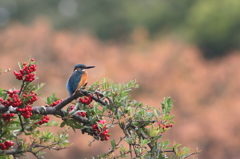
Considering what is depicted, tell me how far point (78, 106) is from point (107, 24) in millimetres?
18491

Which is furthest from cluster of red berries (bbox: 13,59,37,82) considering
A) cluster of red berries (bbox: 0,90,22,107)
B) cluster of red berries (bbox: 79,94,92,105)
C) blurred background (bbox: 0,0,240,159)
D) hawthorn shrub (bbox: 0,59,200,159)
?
blurred background (bbox: 0,0,240,159)

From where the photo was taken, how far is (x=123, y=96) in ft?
7.05

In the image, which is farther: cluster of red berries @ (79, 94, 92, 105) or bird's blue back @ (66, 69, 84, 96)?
bird's blue back @ (66, 69, 84, 96)

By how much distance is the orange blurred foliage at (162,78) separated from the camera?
11.3 metres

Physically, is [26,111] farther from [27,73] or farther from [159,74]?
[159,74]

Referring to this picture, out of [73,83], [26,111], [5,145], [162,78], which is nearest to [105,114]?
[26,111]

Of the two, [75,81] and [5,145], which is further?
[75,81]

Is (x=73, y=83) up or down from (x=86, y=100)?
up

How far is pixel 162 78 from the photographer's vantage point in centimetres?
1225

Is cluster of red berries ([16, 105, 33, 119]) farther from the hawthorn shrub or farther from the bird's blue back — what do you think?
the bird's blue back

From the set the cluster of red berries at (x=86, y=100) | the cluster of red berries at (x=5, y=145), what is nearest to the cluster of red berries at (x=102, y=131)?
the cluster of red berries at (x=86, y=100)

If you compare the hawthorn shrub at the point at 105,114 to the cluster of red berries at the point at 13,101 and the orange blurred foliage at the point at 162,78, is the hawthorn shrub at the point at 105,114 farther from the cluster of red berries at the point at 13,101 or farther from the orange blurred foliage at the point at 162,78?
the orange blurred foliage at the point at 162,78

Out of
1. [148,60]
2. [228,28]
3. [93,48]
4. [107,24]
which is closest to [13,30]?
[93,48]

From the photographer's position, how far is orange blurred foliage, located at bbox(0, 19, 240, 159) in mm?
11266
